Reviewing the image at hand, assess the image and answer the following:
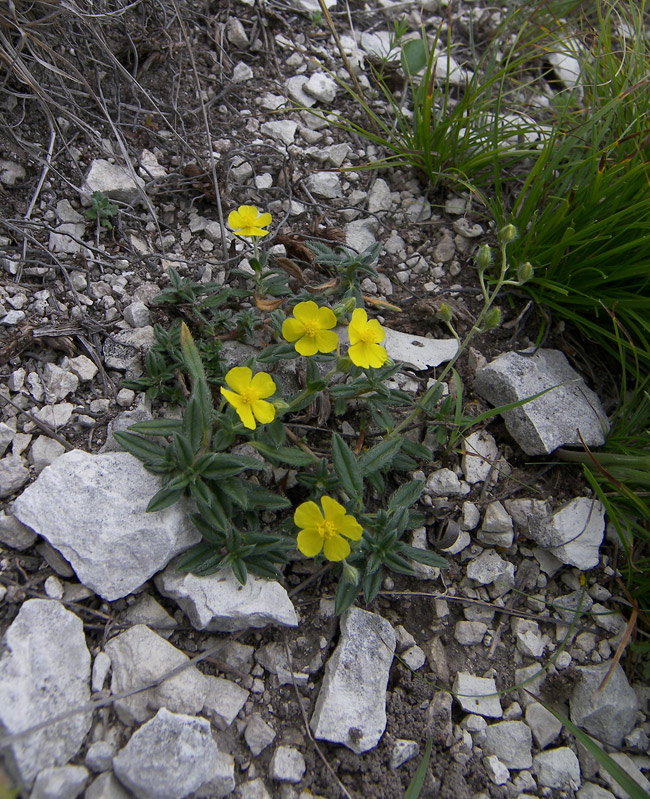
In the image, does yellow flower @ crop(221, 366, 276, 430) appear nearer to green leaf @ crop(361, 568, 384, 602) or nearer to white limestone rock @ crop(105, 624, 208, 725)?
green leaf @ crop(361, 568, 384, 602)

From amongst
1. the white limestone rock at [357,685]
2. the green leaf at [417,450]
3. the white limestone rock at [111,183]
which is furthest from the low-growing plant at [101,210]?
the white limestone rock at [357,685]

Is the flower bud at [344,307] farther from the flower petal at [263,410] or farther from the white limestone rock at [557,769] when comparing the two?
the white limestone rock at [557,769]

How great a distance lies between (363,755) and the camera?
2172mm

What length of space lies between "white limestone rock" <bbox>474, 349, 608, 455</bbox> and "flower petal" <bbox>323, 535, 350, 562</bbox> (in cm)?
110

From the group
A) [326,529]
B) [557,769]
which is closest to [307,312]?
Result: [326,529]

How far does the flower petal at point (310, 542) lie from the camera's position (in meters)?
2.18

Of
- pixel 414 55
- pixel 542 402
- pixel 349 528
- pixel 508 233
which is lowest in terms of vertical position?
pixel 349 528

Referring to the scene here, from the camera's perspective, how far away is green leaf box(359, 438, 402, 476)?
2420mm

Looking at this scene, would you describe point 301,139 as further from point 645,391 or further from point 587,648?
point 587,648

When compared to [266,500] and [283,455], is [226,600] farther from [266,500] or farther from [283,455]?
[283,455]

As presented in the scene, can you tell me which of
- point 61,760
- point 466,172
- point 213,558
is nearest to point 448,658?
point 213,558

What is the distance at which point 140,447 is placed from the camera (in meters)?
2.33

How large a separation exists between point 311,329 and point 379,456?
1.83 feet

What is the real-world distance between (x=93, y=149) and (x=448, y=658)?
2.79m
